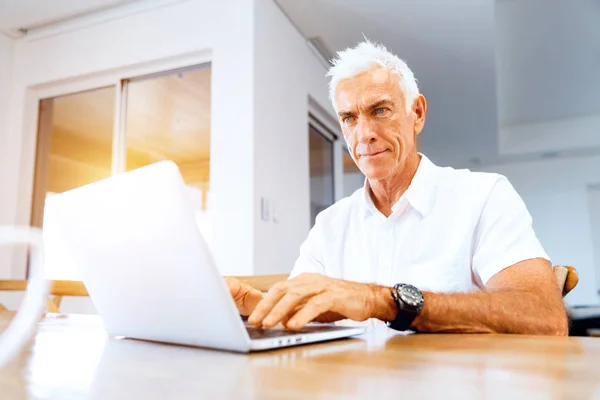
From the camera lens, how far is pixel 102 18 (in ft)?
10.2

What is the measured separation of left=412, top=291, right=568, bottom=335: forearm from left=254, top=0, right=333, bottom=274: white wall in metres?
1.77

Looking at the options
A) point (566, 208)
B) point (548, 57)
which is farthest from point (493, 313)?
point (566, 208)

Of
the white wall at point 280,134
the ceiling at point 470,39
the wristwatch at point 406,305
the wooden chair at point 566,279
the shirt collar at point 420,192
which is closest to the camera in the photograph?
the wristwatch at point 406,305

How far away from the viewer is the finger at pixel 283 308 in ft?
1.99

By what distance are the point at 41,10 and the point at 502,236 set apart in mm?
3028

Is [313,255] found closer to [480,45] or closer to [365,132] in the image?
[365,132]

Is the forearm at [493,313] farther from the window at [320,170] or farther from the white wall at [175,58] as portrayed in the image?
the window at [320,170]

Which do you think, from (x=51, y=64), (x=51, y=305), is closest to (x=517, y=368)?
(x=51, y=305)

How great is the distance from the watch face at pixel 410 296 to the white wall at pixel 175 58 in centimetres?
177

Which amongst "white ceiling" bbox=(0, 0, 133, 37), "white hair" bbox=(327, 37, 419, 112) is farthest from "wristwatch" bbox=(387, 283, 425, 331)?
"white ceiling" bbox=(0, 0, 133, 37)

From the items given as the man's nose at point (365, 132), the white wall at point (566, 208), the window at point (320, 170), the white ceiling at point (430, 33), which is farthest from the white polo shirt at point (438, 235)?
the white wall at point (566, 208)

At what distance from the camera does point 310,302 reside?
0.64 metres

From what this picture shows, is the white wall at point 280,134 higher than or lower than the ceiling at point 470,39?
lower

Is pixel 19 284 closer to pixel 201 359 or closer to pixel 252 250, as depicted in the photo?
pixel 252 250
